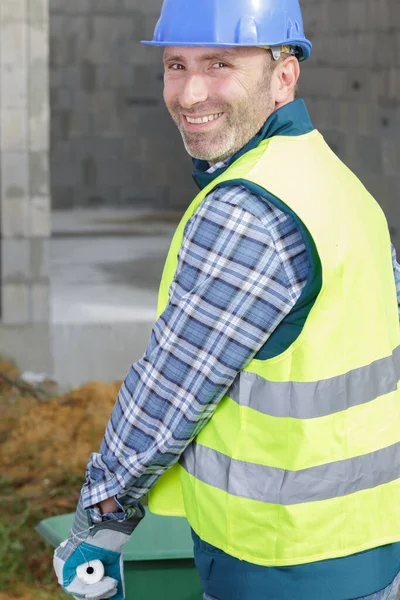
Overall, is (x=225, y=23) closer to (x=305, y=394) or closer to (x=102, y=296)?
(x=305, y=394)

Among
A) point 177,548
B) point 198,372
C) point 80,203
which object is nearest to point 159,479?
point 198,372

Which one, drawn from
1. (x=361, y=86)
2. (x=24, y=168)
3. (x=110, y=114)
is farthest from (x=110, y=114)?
(x=24, y=168)

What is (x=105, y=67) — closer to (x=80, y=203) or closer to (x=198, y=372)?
(x=80, y=203)

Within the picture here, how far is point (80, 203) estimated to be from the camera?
9.98 metres

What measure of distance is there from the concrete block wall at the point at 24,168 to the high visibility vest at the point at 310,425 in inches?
140

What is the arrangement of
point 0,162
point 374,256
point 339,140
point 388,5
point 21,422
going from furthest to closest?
point 339,140 → point 388,5 → point 0,162 → point 21,422 → point 374,256

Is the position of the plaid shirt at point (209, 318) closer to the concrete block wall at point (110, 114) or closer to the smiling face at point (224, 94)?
the smiling face at point (224, 94)

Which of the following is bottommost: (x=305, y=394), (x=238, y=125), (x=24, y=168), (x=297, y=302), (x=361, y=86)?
(x=24, y=168)

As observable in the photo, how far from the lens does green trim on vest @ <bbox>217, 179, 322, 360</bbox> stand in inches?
58.9

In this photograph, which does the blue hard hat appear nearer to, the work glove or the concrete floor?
the work glove

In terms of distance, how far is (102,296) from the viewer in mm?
5891

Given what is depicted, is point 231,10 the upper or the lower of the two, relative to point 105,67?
upper

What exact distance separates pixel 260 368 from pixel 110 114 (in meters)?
8.63

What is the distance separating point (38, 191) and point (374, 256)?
3651 mm
